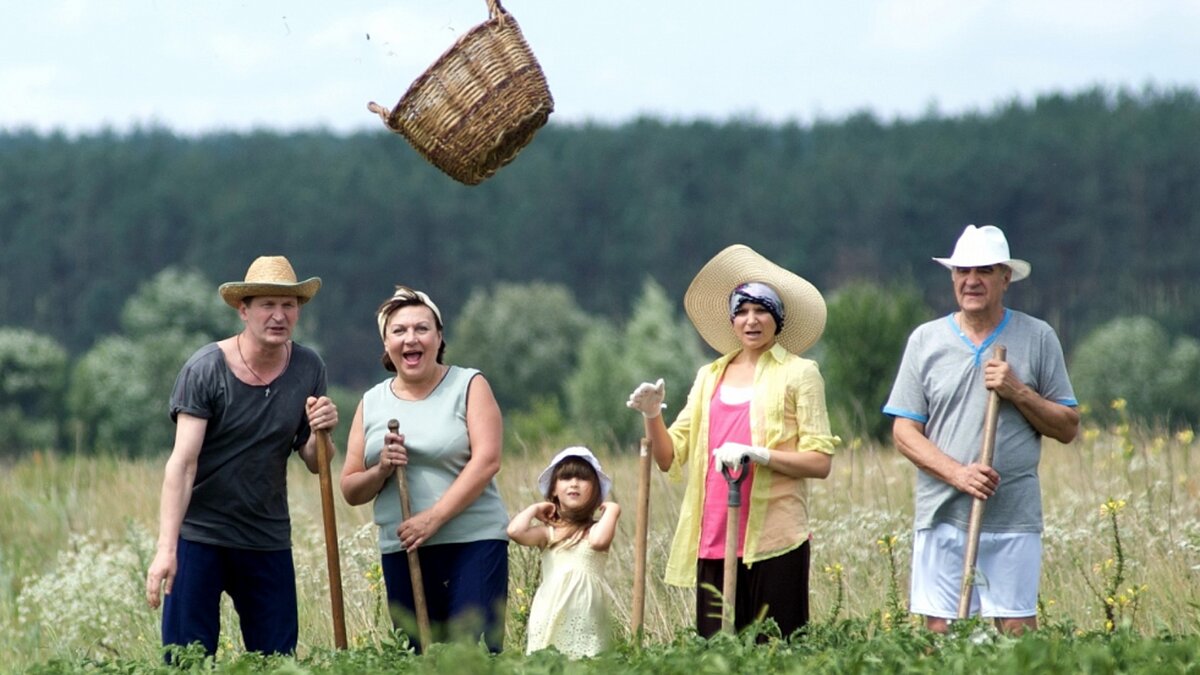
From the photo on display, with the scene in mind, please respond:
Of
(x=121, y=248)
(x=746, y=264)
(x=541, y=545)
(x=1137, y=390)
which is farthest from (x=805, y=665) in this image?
(x=121, y=248)

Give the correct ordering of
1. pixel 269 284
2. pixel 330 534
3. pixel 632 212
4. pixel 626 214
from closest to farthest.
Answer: pixel 269 284 → pixel 330 534 → pixel 632 212 → pixel 626 214

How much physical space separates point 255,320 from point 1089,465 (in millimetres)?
5589

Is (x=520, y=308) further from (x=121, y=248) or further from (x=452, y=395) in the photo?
(x=452, y=395)

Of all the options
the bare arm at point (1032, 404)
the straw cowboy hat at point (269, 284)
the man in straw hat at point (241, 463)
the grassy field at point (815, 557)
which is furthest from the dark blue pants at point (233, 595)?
the bare arm at point (1032, 404)

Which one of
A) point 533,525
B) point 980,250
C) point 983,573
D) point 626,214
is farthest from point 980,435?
point 626,214

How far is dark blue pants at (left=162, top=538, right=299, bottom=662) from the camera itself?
6.27 m

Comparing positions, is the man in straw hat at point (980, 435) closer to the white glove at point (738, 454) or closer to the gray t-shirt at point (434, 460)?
the white glove at point (738, 454)

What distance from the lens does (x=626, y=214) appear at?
291 ft

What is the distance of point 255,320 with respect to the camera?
248 inches

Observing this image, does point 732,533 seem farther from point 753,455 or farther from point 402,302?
point 402,302

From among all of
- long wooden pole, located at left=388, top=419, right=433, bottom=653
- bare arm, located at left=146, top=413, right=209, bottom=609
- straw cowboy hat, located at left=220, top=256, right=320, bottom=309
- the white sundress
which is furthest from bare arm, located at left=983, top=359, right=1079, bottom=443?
bare arm, located at left=146, top=413, right=209, bottom=609

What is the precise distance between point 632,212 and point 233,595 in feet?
270

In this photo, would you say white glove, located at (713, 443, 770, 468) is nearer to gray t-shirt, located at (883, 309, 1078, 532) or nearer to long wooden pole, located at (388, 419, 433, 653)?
gray t-shirt, located at (883, 309, 1078, 532)

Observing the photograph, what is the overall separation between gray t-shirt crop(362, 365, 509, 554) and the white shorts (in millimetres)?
1519
